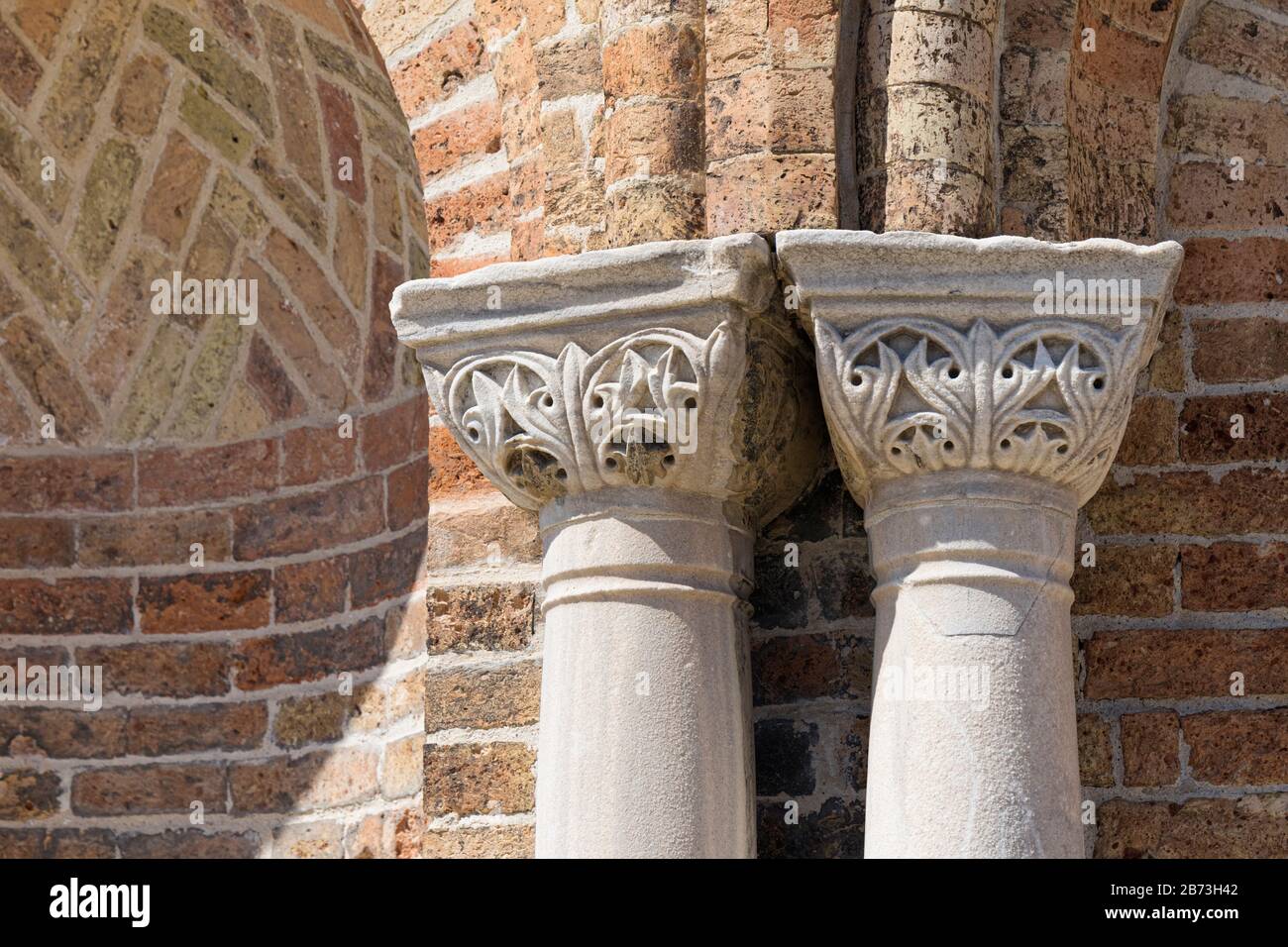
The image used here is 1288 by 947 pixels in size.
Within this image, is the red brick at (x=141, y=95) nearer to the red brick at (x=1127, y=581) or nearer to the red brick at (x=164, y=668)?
the red brick at (x=164, y=668)

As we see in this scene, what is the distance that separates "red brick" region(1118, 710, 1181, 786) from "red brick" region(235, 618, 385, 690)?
5.15ft

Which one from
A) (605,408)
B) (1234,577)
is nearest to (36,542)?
(605,408)

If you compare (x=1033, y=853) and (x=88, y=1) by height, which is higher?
(x=88, y=1)

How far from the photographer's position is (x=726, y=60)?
3.23 metres

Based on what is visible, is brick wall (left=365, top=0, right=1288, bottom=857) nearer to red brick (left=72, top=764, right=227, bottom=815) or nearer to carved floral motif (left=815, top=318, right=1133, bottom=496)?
carved floral motif (left=815, top=318, right=1133, bottom=496)

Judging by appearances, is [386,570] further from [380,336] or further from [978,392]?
[978,392]

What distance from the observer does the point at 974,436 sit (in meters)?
3.00

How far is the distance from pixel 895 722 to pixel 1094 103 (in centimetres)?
112

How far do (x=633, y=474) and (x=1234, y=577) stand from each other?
3.47 feet

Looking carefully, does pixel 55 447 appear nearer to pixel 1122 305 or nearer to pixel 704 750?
pixel 704 750

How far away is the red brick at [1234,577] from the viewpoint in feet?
11.4

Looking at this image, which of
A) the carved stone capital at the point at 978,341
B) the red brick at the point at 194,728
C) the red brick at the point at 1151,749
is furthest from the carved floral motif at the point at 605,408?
the red brick at the point at 194,728

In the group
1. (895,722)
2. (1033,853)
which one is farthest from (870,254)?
(1033,853)

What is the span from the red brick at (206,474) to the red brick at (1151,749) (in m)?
1.95
